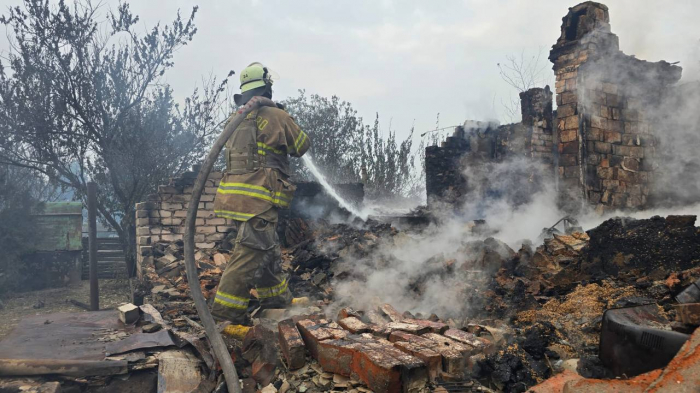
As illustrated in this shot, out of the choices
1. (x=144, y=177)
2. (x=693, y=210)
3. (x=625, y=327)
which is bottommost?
(x=625, y=327)

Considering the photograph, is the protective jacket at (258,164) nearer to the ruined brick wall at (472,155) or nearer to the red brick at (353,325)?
the red brick at (353,325)

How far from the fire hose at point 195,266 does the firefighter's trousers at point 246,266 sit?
1.52 ft

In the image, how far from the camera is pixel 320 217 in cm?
845

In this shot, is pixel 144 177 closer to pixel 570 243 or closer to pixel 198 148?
pixel 198 148

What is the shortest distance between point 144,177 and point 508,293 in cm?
772

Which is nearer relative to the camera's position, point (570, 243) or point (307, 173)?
point (570, 243)

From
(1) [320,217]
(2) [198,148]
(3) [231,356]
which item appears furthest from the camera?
(2) [198,148]

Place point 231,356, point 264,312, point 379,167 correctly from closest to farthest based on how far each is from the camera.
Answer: point 231,356 < point 264,312 < point 379,167

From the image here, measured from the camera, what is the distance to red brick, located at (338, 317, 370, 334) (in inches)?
130

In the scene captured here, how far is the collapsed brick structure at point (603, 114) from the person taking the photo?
7.12m

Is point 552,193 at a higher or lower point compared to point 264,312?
higher

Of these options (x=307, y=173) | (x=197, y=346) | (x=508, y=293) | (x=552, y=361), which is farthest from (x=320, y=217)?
(x=307, y=173)

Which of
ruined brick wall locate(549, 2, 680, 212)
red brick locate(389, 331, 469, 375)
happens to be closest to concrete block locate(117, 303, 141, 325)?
red brick locate(389, 331, 469, 375)

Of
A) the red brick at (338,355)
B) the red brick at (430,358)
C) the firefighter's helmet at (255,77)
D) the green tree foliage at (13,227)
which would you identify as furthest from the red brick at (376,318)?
the green tree foliage at (13,227)
